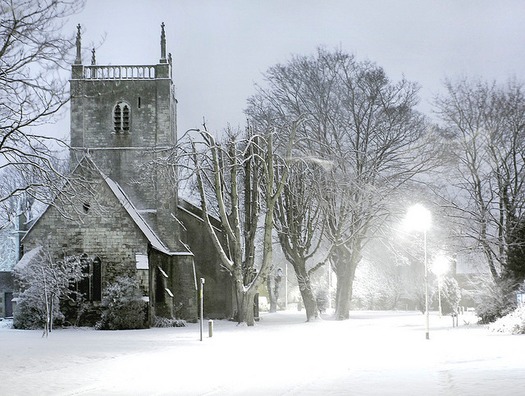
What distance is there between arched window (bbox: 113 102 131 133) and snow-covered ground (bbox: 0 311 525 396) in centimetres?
2053

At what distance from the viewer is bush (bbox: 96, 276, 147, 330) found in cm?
4009

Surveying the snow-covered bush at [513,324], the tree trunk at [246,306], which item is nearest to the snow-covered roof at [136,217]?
the tree trunk at [246,306]

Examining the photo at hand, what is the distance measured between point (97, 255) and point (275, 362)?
24.6 m

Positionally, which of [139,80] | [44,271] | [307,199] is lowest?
[44,271]

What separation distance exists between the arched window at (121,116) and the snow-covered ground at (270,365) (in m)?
20.5

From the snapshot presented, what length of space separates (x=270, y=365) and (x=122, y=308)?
73.0ft

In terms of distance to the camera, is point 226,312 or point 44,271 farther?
point 226,312

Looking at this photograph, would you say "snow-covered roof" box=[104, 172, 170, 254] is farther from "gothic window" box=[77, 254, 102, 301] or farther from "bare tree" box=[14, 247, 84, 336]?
"bare tree" box=[14, 247, 84, 336]

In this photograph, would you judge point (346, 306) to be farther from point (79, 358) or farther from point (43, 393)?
point (43, 393)

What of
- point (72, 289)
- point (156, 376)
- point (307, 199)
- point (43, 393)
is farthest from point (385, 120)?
point (43, 393)

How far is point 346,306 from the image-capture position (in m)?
45.7

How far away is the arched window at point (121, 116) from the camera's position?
48.6m

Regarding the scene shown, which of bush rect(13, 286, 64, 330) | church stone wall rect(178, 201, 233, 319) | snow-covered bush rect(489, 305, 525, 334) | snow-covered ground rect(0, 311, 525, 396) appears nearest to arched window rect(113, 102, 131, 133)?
church stone wall rect(178, 201, 233, 319)

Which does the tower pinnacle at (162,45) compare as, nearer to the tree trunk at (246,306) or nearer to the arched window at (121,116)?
the arched window at (121,116)
